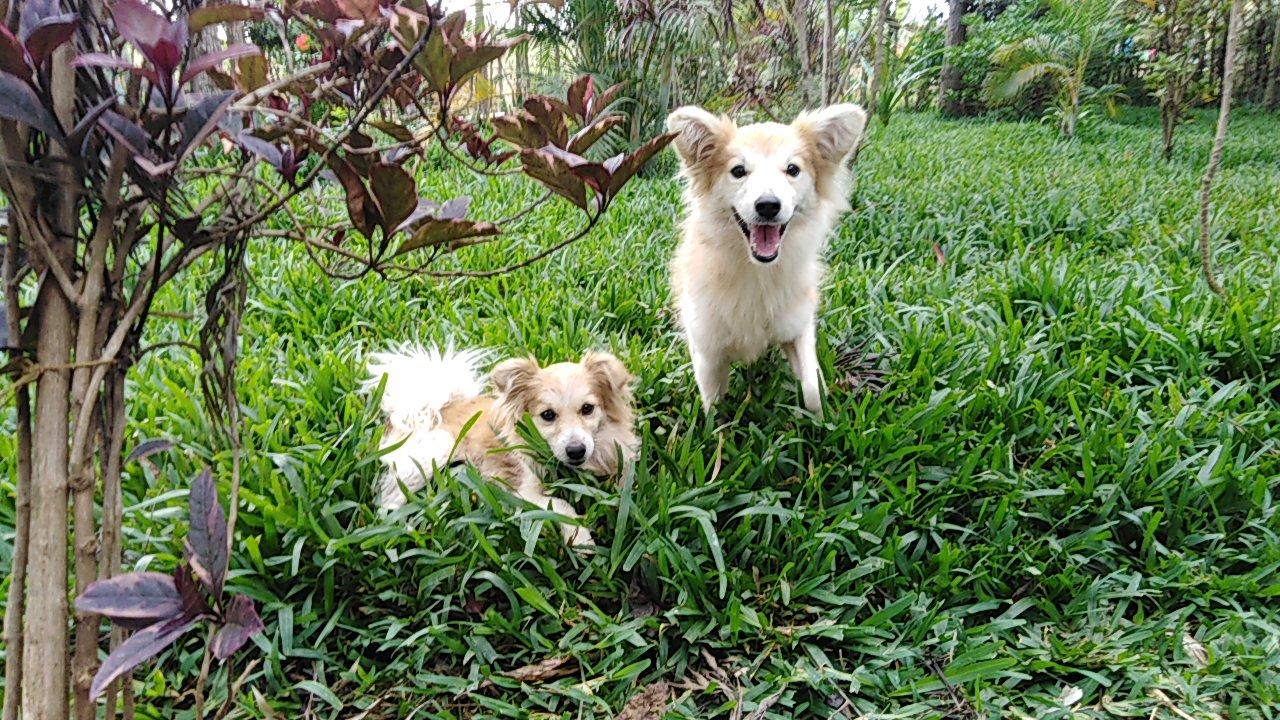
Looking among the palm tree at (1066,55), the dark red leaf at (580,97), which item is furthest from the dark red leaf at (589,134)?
the palm tree at (1066,55)

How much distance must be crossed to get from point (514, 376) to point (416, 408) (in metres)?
0.36

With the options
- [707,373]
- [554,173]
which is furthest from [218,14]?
[707,373]

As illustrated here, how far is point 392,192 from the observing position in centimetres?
102

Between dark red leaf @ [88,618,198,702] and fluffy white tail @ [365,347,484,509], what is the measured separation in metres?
1.47

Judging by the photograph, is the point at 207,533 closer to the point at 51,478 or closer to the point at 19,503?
the point at 51,478

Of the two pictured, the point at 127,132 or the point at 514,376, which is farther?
the point at 514,376

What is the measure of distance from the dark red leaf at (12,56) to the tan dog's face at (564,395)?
1.83 metres

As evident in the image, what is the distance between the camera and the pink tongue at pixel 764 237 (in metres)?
2.78

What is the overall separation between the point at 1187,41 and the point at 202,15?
886cm

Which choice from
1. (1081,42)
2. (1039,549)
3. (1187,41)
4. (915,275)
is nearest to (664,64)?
(915,275)

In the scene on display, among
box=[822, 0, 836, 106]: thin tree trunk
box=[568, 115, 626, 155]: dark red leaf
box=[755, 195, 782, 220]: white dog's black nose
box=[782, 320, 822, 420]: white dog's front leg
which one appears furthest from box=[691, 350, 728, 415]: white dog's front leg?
box=[822, 0, 836, 106]: thin tree trunk

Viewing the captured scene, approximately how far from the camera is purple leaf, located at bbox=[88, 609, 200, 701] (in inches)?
31.9

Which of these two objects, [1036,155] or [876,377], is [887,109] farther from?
[876,377]

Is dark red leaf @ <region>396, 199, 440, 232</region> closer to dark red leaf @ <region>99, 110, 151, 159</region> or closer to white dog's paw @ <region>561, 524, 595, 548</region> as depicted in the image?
dark red leaf @ <region>99, 110, 151, 159</region>
